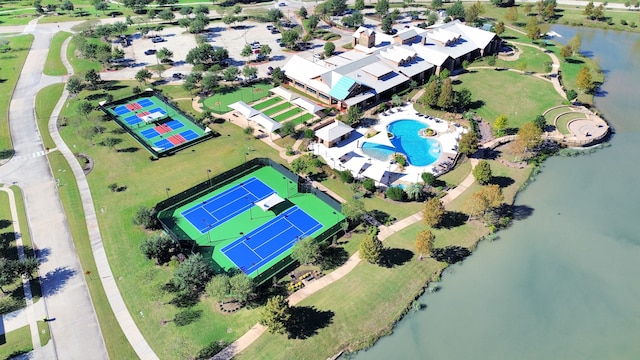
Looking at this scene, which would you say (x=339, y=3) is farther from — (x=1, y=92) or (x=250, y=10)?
(x=1, y=92)

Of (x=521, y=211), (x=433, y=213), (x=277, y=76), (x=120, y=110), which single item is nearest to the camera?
(x=433, y=213)

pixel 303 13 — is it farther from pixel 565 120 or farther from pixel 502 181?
pixel 502 181

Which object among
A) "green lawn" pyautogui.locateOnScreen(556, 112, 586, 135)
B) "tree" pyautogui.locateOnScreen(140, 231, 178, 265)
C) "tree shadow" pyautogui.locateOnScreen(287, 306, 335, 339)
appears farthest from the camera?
"green lawn" pyautogui.locateOnScreen(556, 112, 586, 135)

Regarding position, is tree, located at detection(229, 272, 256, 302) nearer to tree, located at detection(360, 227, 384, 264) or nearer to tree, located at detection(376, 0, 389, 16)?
tree, located at detection(360, 227, 384, 264)

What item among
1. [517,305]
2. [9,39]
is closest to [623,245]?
[517,305]

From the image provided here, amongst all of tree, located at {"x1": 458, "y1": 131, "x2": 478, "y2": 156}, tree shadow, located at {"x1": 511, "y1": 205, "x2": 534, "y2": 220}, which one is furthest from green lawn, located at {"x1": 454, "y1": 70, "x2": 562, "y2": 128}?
tree shadow, located at {"x1": 511, "y1": 205, "x2": 534, "y2": 220}

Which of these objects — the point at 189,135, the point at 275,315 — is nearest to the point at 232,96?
the point at 189,135

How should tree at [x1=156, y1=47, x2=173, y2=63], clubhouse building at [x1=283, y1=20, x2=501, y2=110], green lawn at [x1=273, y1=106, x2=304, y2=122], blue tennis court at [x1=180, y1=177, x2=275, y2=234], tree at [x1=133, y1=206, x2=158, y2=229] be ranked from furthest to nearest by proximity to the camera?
1. tree at [x1=156, y1=47, x2=173, y2=63]
2. clubhouse building at [x1=283, y1=20, x2=501, y2=110]
3. green lawn at [x1=273, y1=106, x2=304, y2=122]
4. blue tennis court at [x1=180, y1=177, x2=275, y2=234]
5. tree at [x1=133, y1=206, x2=158, y2=229]
